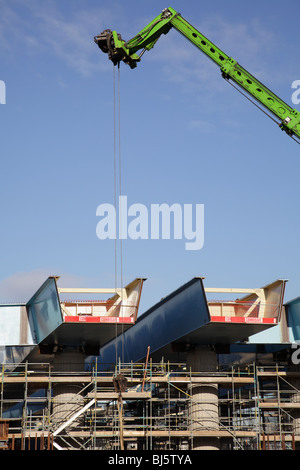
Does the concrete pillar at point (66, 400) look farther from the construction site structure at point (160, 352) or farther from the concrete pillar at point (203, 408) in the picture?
the concrete pillar at point (203, 408)

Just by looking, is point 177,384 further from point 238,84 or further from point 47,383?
point 238,84

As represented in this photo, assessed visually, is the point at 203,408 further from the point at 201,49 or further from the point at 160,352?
the point at 201,49

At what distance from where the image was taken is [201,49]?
1658 inches

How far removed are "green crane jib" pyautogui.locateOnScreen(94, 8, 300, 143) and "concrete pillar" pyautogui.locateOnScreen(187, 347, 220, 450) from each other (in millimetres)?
16886

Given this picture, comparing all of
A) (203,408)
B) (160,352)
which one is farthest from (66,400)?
(203,408)

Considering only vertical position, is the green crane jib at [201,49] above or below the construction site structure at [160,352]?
above

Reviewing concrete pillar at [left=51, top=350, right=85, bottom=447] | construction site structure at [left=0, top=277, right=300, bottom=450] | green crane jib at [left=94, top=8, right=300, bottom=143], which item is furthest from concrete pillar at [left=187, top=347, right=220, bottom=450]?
green crane jib at [left=94, top=8, right=300, bottom=143]

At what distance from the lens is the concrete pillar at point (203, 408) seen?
152ft

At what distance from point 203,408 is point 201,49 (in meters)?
22.5

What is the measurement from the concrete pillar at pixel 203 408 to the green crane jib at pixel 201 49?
1689 centimetres

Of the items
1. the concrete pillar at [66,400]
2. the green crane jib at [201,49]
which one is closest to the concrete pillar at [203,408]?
the concrete pillar at [66,400]

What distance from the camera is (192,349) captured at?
160 feet

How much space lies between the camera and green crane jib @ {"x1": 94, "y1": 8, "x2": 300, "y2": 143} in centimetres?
4062

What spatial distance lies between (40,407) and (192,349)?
3660 cm
